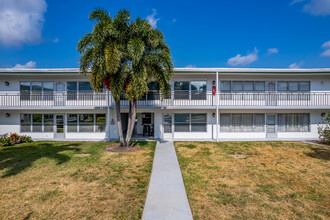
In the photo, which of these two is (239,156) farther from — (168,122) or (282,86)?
(282,86)

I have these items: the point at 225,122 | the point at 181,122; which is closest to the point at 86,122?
the point at 181,122

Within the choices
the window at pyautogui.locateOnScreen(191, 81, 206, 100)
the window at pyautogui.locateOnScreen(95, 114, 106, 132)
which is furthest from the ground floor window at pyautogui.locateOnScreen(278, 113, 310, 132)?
the window at pyautogui.locateOnScreen(95, 114, 106, 132)

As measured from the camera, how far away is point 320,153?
10070 millimetres

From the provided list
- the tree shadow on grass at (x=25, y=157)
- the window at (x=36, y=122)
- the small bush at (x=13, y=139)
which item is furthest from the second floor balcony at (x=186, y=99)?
the tree shadow on grass at (x=25, y=157)

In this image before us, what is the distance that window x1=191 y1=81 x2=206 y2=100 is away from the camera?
13922 millimetres

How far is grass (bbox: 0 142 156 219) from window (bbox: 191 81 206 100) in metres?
6.62

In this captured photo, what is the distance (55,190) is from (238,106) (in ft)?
42.0

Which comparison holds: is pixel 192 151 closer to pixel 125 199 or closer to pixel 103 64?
pixel 125 199

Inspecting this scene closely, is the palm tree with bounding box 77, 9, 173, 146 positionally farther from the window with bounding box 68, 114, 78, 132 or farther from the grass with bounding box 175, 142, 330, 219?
the window with bounding box 68, 114, 78, 132

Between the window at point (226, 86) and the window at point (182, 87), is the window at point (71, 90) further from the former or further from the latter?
the window at point (226, 86)

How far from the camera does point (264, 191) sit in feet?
18.5

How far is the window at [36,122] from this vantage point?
14398 millimetres

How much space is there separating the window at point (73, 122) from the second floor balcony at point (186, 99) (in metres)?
1.04

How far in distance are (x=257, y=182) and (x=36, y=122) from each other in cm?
1709
